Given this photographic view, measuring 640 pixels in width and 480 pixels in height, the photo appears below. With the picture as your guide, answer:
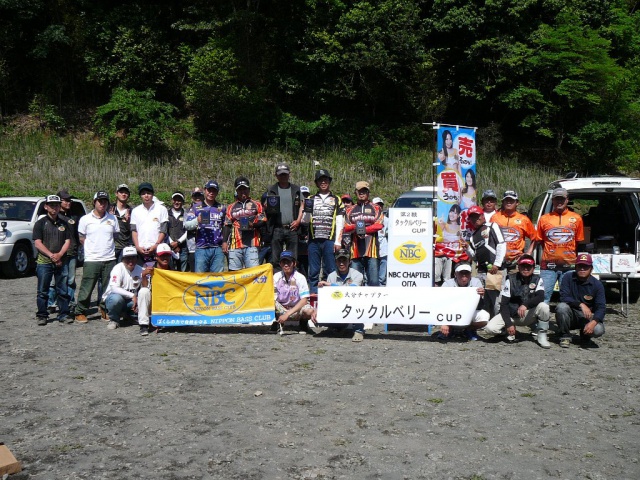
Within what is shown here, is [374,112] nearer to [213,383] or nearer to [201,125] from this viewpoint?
[201,125]

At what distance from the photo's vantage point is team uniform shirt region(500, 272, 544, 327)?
10078mm

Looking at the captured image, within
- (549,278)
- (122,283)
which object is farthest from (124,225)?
(549,278)

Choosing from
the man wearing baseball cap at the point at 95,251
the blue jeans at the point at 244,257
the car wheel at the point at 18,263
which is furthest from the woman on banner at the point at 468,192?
the car wheel at the point at 18,263

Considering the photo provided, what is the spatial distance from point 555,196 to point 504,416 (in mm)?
5126

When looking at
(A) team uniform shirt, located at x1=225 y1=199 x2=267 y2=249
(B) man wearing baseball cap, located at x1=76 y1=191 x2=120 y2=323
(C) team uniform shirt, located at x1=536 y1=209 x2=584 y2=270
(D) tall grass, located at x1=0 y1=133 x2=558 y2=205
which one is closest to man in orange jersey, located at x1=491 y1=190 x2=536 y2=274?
(C) team uniform shirt, located at x1=536 y1=209 x2=584 y2=270

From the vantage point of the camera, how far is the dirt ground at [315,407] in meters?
5.87

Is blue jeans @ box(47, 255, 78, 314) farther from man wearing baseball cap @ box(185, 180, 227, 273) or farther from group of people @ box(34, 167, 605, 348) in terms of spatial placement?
man wearing baseball cap @ box(185, 180, 227, 273)

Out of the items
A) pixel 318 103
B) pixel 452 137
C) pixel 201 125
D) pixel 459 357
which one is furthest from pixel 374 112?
pixel 459 357

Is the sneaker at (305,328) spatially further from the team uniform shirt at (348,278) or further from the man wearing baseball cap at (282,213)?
the man wearing baseball cap at (282,213)

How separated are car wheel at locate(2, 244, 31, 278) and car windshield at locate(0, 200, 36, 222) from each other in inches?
32.1

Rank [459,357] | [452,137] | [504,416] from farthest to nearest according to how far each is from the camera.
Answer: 1. [452,137]
2. [459,357]
3. [504,416]

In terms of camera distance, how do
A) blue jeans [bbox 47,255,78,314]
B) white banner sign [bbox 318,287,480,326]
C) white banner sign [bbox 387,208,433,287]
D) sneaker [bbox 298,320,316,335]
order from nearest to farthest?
white banner sign [bbox 318,287,480,326], sneaker [bbox 298,320,316,335], white banner sign [bbox 387,208,433,287], blue jeans [bbox 47,255,78,314]

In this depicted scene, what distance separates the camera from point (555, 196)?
36.5 feet

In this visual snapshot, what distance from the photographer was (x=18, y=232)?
17266 millimetres
